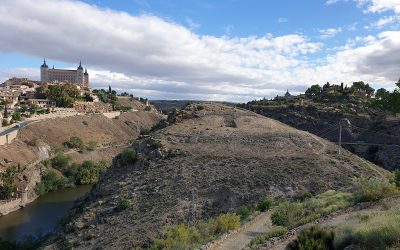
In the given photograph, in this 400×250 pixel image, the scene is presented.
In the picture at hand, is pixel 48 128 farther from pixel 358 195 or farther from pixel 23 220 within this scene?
pixel 358 195

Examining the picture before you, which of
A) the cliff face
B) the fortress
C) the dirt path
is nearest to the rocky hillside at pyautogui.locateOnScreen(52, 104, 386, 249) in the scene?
the dirt path

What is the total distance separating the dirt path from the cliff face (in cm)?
3644

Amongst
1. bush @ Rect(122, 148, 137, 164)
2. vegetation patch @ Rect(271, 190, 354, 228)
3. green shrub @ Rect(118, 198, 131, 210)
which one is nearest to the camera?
vegetation patch @ Rect(271, 190, 354, 228)

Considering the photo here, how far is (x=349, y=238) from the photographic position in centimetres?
911

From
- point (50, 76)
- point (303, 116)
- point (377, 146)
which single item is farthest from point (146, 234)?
point (50, 76)

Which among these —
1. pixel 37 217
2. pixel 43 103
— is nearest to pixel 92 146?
pixel 43 103

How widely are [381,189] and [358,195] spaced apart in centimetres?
101

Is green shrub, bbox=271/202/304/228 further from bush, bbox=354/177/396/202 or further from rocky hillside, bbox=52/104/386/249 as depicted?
rocky hillside, bbox=52/104/386/249

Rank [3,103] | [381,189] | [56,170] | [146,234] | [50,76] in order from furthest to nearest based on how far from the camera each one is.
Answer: [50,76], [3,103], [56,170], [146,234], [381,189]

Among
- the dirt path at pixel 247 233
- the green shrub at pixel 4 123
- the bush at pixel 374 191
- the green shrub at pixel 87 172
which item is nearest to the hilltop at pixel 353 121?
the green shrub at pixel 87 172

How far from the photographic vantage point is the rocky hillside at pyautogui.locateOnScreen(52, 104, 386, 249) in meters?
23.6

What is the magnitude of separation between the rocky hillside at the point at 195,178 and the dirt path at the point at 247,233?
568cm

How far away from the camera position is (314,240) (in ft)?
31.1

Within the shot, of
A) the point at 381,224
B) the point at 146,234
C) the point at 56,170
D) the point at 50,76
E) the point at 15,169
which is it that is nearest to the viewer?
the point at 381,224
